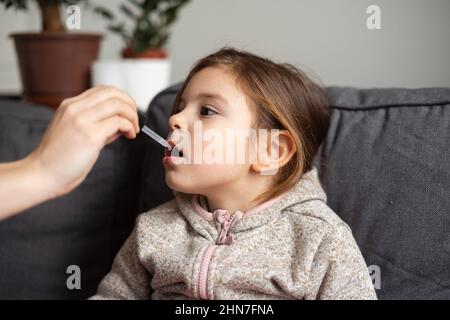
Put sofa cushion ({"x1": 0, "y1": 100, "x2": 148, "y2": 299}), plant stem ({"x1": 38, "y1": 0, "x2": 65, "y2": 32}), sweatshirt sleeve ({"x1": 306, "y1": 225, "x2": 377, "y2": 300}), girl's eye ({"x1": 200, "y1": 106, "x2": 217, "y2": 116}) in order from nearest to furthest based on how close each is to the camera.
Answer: sweatshirt sleeve ({"x1": 306, "y1": 225, "x2": 377, "y2": 300})
girl's eye ({"x1": 200, "y1": 106, "x2": 217, "y2": 116})
sofa cushion ({"x1": 0, "y1": 100, "x2": 148, "y2": 299})
plant stem ({"x1": 38, "y1": 0, "x2": 65, "y2": 32})

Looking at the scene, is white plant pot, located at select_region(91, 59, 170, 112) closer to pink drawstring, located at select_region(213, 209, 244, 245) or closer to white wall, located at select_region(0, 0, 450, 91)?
white wall, located at select_region(0, 0, 450, 91)

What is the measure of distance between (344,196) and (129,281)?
44 centimetres

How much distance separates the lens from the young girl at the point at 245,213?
34.1 inches

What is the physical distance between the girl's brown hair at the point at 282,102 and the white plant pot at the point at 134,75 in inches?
22.8

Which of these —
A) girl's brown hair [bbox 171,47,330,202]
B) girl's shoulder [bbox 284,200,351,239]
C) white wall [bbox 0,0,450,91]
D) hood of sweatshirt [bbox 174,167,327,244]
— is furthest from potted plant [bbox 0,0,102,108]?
girl's shoulder [bbox 284,200,351,239]

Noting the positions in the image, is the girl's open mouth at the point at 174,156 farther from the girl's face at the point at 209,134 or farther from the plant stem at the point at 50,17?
the plant stem at the point at 50,17

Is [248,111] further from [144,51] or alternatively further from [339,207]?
[144,51]

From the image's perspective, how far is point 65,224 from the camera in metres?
1.16

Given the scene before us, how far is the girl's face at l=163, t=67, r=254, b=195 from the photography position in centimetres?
92

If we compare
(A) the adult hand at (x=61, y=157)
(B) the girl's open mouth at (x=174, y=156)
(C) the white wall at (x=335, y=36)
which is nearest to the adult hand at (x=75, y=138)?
(A) the adult hand at (x=61, y=157)

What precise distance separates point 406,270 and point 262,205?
273 mm

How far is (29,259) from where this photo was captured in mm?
1133

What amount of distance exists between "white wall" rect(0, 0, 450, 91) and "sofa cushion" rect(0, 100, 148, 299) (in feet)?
1.97

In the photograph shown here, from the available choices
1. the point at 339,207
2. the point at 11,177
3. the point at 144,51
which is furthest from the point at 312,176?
the point at 144,51
